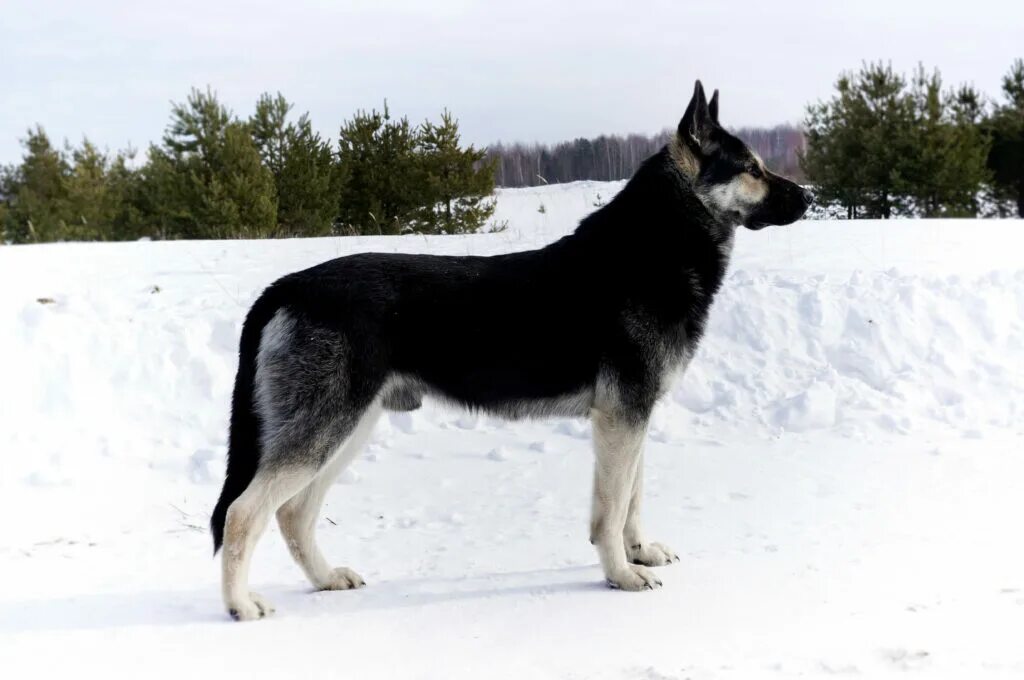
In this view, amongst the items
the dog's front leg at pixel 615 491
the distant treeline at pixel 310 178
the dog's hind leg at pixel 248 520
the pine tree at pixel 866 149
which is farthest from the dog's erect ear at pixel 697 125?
the pine tree at pixel 866 149

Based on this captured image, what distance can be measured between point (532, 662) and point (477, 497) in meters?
2.69

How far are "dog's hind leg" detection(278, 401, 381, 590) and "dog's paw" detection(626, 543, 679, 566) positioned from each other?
1467 mm

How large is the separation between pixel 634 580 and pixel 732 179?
2.16 m

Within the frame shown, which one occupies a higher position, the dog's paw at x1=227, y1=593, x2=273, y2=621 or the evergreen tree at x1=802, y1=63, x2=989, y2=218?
the evergreen tree at x1=802, y1=63, x2=989, y2=218

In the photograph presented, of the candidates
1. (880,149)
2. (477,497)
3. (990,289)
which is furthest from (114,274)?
(880,149)

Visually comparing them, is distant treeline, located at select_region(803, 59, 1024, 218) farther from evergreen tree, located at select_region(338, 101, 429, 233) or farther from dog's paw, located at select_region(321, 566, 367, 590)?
dog's paw, located at select_region(321, 566, 367, 590)

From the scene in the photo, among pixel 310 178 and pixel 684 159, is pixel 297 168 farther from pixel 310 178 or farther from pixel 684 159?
pixel 684 159

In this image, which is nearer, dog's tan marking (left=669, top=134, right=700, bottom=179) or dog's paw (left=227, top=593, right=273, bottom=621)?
dog's paw (left=227, top=593, right=273, bottom=621)

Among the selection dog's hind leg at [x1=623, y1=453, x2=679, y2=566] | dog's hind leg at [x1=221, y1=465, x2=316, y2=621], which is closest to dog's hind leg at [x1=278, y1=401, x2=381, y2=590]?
dog's hind leg at [x1=221, y1=465, x2=316, y2=621]

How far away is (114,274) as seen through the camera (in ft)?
31.9

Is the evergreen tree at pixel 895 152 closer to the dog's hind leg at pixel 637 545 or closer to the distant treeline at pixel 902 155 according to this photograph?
the distant treeline at pixel 902 155

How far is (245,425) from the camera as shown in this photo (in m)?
4.28

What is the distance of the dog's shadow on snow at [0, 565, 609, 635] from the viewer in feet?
14.0

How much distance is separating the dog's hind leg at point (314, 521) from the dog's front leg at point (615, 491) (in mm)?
1137
